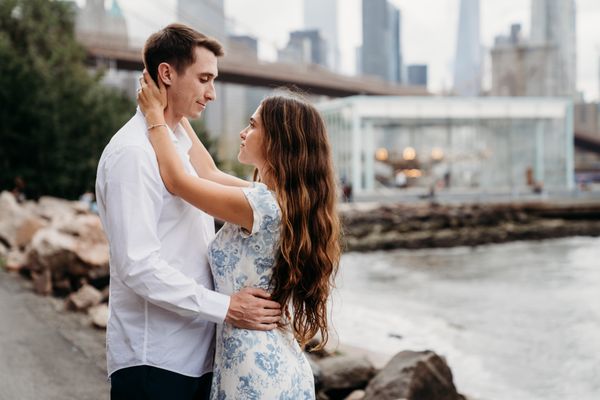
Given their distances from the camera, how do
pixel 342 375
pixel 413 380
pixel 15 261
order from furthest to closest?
pixel 15 261
pixel 342 375
pixel 413 380

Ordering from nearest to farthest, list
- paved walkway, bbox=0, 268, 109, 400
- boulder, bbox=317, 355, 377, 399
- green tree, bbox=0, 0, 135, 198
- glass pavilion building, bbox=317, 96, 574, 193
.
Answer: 1. paved walkway, bbox=0, 268, 109, 400
2. boulder, bbox=317, 355, 377, 399
3. green tree, bbox=0, 0, 135, 198
4. glass pavilion building, bbox=317, 96, 574, 193

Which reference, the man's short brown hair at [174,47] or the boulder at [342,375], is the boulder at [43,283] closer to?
the boulder at [342,375]

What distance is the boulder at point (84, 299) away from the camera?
6.16 meters

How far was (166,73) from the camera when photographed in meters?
1.89

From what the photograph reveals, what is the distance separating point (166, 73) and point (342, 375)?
11.6ft

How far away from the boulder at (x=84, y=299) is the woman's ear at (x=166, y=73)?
467 cm

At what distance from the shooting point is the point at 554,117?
127ft

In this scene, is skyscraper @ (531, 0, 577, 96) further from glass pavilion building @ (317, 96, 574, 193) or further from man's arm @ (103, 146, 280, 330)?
man's arm @ (103, 146, 280, 330)

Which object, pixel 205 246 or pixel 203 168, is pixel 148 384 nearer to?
pixel 205 246

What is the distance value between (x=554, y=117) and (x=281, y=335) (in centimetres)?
3966

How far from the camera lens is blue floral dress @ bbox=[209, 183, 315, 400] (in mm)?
1824

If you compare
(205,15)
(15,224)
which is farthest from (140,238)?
(205,15)

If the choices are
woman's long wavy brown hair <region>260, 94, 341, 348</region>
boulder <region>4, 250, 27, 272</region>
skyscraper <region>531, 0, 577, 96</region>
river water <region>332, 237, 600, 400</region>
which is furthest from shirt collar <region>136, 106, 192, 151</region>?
skyscraper <region>531, 0, 577, 96</region>

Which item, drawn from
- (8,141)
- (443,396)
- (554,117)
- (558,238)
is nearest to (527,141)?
(554,117)
